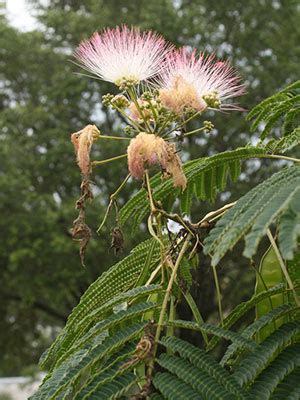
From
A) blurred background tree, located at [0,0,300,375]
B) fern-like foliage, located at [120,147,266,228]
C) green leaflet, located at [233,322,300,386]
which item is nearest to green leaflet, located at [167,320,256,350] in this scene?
green leaflet, located at [233,322,300,386]

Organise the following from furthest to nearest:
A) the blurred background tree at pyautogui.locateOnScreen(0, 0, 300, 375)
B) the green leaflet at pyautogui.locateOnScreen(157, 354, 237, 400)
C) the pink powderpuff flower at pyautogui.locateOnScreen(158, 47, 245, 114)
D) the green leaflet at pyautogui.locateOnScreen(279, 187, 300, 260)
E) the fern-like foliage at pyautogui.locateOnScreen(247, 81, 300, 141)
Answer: the blurred background tree at pyautogui.locateOnScreen(0, 0, 300, 375)
the fern-like foliage at pyautogui.locateOnScreen(247, 81, 300, 141)
the pink powderpuff flower at pyautogui.locateOnScreen(158, 47, 245, 114)
the green leaflet at pyautogui.locateOnScreen(157, 354, 237, 400)
the green leaflet at pyautogui.locateOnScreen(279, 187, 300, 260)

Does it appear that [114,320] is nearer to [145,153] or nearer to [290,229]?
[145,153]

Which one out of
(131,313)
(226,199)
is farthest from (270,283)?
(226,199)

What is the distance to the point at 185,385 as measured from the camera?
1009mm

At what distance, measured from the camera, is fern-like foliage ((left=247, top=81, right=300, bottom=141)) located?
1.51 m

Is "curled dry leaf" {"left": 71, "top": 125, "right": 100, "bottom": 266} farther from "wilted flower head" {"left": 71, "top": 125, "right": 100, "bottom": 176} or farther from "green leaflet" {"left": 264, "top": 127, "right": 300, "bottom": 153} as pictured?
"green leaflet" {"left": 264, "top": 127, "right": 300, "bottom": 153}

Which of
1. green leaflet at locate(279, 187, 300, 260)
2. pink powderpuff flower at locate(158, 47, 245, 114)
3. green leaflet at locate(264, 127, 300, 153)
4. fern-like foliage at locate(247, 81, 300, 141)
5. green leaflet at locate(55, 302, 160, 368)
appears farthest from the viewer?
fern-like foliage at locate(247, 81, 300, 141)

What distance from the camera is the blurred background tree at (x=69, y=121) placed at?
1382cm

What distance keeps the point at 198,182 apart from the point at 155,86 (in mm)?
520

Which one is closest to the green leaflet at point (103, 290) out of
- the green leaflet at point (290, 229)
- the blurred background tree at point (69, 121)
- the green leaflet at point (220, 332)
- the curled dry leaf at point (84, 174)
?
the curled dry leaf at point (84, 174)

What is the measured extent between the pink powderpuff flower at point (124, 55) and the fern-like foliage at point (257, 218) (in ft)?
1.14

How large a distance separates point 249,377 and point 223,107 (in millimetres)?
577

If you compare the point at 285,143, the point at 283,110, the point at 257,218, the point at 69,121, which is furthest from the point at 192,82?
the point at 69,121

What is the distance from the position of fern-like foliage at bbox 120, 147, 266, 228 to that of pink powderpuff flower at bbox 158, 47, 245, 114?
15cm
